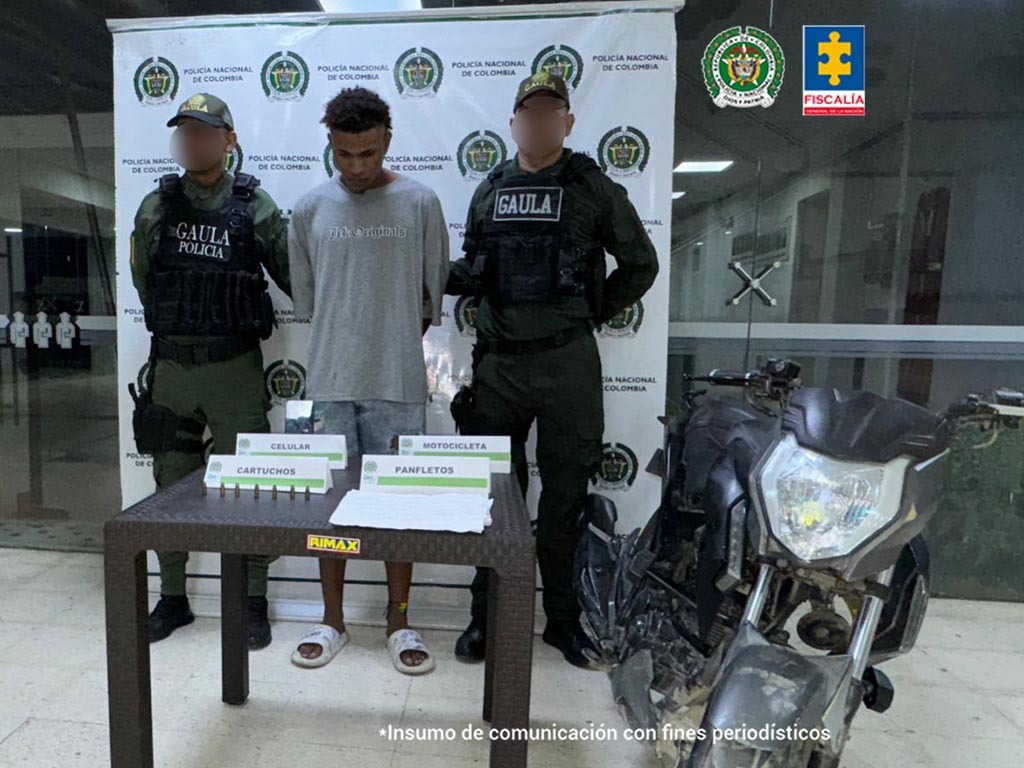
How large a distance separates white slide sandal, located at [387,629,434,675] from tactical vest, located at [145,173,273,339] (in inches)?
42.1

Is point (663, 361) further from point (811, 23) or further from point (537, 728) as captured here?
point (811, 23)

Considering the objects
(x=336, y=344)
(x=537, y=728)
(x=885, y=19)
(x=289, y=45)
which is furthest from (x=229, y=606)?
(x=885, y=19)

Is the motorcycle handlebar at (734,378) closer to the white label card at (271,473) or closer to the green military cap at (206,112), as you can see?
the white label card at (271,473)

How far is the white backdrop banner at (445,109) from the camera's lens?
2021 mm

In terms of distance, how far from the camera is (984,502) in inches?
101

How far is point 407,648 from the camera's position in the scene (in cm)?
189

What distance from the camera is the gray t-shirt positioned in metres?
→ 1.77

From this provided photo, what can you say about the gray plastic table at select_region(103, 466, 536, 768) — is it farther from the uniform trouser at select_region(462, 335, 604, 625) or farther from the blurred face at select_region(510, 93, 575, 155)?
the blurred face at select_region(510, 93, 575, 155)

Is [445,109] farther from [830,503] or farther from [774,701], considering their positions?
[774,701]

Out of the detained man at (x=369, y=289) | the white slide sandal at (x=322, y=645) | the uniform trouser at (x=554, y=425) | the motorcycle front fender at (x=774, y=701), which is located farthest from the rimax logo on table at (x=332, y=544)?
the white slide sandal at (x=322, y=645)

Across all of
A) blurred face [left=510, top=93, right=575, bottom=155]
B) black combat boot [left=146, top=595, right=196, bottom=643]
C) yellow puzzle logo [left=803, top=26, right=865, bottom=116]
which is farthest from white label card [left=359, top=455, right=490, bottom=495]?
yellow puzzle logo [left=803, top=26, right=865, bottom=116]

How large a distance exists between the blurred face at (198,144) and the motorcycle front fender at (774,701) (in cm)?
189

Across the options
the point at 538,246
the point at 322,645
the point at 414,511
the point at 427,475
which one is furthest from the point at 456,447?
the point at 322,645

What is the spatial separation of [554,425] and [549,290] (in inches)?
15.6
